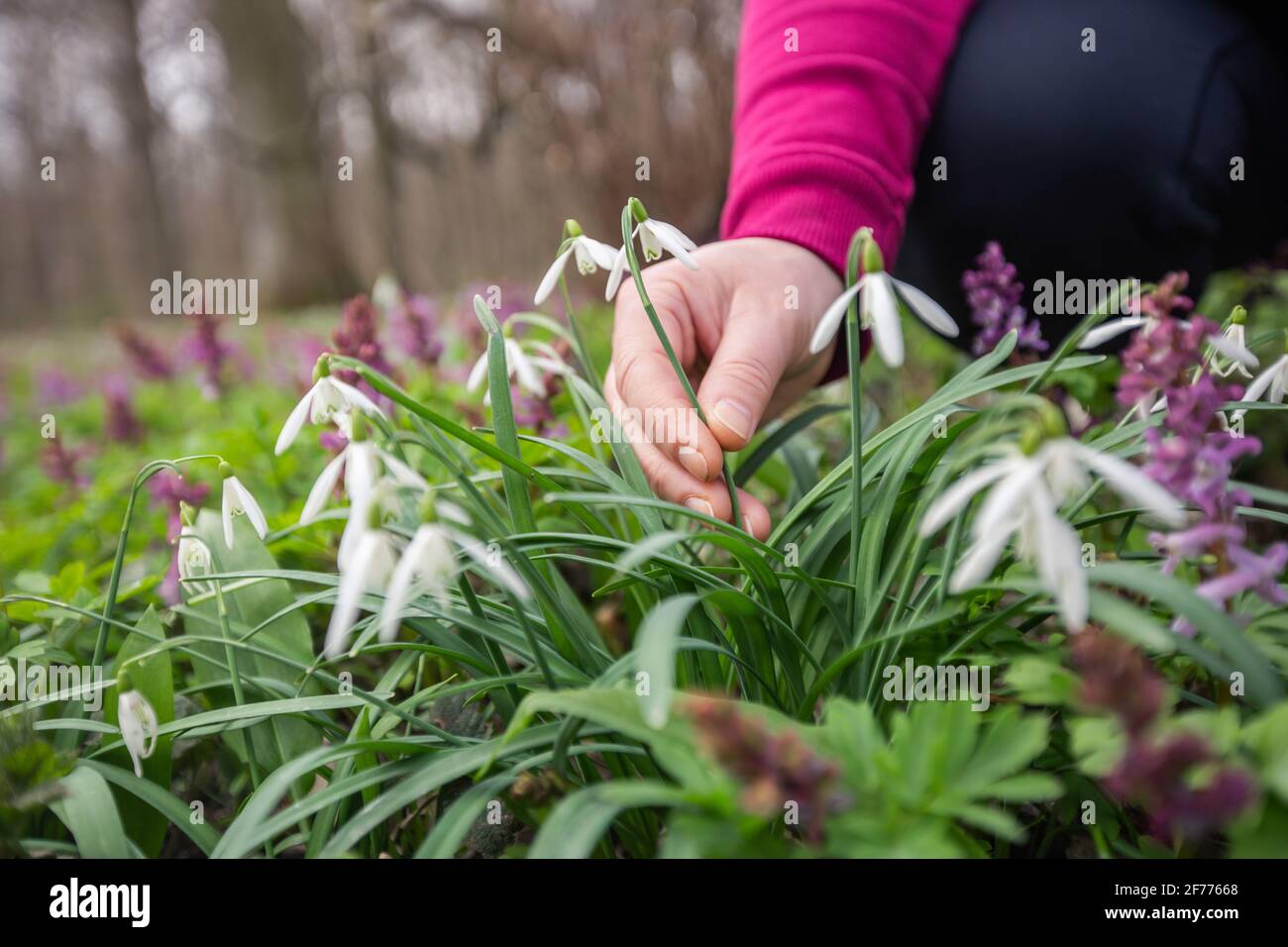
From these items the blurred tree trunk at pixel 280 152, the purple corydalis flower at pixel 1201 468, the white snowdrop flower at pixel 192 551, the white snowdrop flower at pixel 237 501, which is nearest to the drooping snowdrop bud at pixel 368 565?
the white snowdrop flower at pixel 237 501

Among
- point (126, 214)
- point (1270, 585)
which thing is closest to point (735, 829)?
point (1270, 585)

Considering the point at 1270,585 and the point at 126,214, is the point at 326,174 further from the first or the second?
the point at 1270,585

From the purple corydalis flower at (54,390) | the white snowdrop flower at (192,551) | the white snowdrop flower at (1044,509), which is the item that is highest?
the purple corydalis flower at (54,390)

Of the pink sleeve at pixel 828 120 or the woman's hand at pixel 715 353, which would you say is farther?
the pink sleeve at pixel 828 120

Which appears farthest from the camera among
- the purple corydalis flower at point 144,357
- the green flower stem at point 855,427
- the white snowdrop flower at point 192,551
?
the purple corydalis flower at point 144,357

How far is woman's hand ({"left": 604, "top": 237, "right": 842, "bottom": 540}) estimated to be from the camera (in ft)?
4.03

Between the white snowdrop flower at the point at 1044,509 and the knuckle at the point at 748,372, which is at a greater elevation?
the knuckle at the point at 748,372

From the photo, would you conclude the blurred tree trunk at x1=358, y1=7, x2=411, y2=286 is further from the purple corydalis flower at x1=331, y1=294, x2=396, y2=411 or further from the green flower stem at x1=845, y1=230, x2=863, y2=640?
the green flower stem at x1=845, y1=230, x2=863, y2=640

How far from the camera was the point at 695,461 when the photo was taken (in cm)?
119

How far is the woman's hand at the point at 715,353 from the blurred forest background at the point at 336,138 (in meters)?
1.67

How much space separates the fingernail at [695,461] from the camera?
118cm

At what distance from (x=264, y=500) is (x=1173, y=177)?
2246 millimetres

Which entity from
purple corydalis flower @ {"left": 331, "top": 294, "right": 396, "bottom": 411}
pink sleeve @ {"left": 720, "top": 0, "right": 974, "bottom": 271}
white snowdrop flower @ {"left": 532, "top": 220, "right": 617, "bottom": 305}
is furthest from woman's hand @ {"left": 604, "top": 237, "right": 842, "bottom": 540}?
purple corydalis flower @ {"left": 331, "top": 294, "right": 396, "bottom": 411}

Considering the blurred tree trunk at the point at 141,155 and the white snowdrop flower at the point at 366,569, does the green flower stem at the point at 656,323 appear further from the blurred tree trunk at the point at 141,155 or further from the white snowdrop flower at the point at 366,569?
the blurred tree trunk at the point at 141,155
